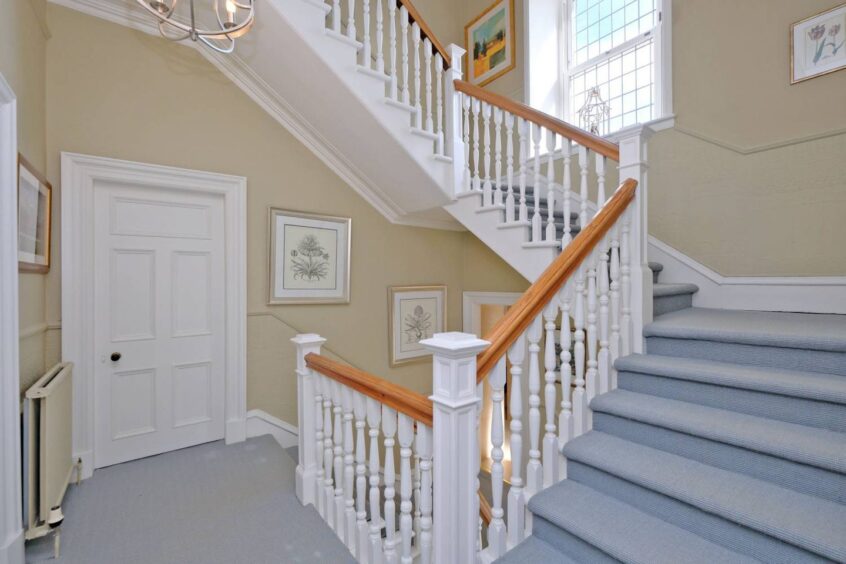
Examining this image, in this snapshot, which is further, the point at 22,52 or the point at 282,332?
the point at 282,332

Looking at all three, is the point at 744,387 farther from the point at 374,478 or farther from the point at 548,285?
the point at 374,478

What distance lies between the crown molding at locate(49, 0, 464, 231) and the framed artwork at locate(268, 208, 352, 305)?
14.4 inches

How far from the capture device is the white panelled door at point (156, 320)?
233cm

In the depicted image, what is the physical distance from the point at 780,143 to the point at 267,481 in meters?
3.71

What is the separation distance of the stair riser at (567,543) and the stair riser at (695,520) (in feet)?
0.54

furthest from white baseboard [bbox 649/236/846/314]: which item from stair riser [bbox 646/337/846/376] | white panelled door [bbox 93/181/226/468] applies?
white panelled door [bbox 93/181/226/468]

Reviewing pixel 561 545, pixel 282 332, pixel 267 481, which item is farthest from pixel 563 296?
pixel 282 332

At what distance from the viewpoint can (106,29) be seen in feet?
7.64

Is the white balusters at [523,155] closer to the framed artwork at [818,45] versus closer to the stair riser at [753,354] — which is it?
the stair riser at [753,354]

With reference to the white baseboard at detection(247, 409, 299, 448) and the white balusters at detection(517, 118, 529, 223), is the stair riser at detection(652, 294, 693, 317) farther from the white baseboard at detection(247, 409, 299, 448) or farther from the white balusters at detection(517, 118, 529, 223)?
the white baseboard at detection(247, 409, 299, 448)

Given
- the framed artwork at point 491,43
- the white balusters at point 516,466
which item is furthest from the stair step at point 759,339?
the framed artwork at point 491,43

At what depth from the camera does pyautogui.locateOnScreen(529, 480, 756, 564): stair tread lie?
3.85ft

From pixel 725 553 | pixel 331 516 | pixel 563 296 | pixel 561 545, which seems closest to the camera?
pixel 725 553

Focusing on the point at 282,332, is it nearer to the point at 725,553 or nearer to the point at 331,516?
the point at 331,516
